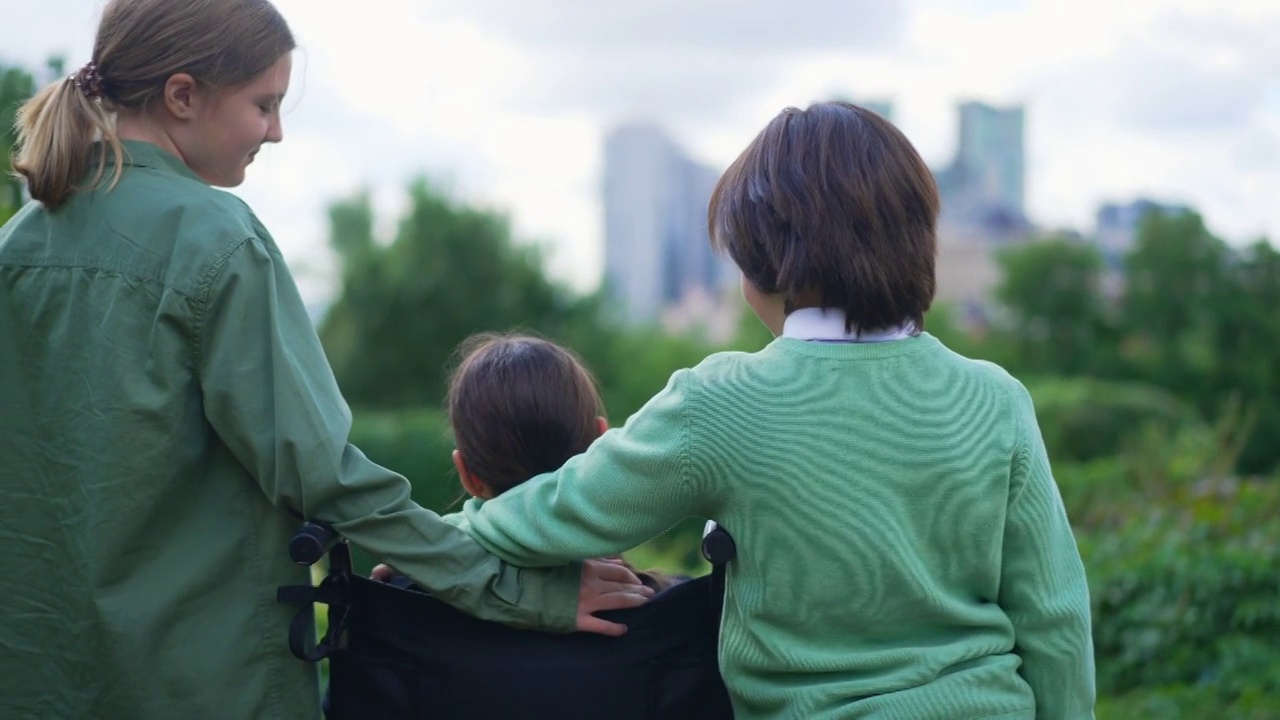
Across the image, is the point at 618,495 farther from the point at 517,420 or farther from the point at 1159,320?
the point at 1159,320

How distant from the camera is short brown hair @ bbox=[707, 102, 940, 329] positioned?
188cm

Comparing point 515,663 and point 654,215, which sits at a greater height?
point 515,663

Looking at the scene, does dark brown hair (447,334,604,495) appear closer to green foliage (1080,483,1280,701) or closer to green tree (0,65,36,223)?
green tree (0,65,36,223)

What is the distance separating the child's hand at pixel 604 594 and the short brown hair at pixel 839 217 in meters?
0.52

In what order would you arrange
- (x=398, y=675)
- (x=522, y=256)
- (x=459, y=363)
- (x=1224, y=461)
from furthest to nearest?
1. (x=522, y=256)
2. (x=1224, y=461)
3. (x=459, y=363)
4. (x=398, y=675)

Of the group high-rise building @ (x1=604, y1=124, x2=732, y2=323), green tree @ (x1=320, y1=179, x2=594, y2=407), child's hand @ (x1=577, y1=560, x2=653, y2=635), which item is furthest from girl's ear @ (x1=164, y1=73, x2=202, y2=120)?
high-rise building @ (x1=604, y1=124, x2=732, y2=323)

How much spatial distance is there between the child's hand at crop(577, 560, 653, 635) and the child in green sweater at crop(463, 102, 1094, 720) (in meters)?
0.14

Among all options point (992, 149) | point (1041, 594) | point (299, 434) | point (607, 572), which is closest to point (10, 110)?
point (299, 434)

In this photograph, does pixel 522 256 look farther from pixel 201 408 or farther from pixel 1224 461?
pixel 201 408

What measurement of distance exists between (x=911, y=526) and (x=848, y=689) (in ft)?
0.79

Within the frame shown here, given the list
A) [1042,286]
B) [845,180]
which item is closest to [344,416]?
[845,180]

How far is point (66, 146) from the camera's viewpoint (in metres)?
1.92

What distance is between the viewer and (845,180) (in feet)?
6.23

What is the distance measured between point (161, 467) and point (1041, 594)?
1264 millimetres
